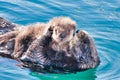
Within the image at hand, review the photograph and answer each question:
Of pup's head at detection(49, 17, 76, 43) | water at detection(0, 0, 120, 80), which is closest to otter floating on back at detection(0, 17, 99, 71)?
pup's head at detection(49, 17, 76, 43)

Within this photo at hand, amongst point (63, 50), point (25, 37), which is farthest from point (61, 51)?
point (25, 37)

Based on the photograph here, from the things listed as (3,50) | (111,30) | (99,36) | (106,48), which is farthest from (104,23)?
(3,50)

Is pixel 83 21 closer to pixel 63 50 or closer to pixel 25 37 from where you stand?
pixel 25 37

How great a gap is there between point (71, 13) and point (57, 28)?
3741 mm

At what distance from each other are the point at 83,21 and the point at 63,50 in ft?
10.7

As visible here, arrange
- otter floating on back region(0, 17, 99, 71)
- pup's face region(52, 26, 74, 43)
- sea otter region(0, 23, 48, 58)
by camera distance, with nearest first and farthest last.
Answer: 1. pup's face region(52, 26, 74, 43)
2. otter floating on back region(0, 17, 99, 71)
3. sea otter region(0, 23, 48, 58)

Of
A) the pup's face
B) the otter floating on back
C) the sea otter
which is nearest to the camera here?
the pup's face

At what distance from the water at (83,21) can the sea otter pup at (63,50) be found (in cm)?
19

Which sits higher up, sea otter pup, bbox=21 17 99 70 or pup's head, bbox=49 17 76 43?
pup's head, bbox=49 17 76 43

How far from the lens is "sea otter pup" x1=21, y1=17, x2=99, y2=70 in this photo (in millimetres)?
5812

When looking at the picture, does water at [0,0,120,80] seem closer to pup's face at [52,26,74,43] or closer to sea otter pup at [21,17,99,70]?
sea otter pup at [21,17,99,70]

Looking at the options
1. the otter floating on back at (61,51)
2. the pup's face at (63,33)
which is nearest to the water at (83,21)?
the otter floating on back at (61,51)

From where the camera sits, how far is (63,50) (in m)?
5.89

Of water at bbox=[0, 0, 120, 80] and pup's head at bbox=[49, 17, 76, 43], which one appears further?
water at bbox=[0, 0, 120, 80]
